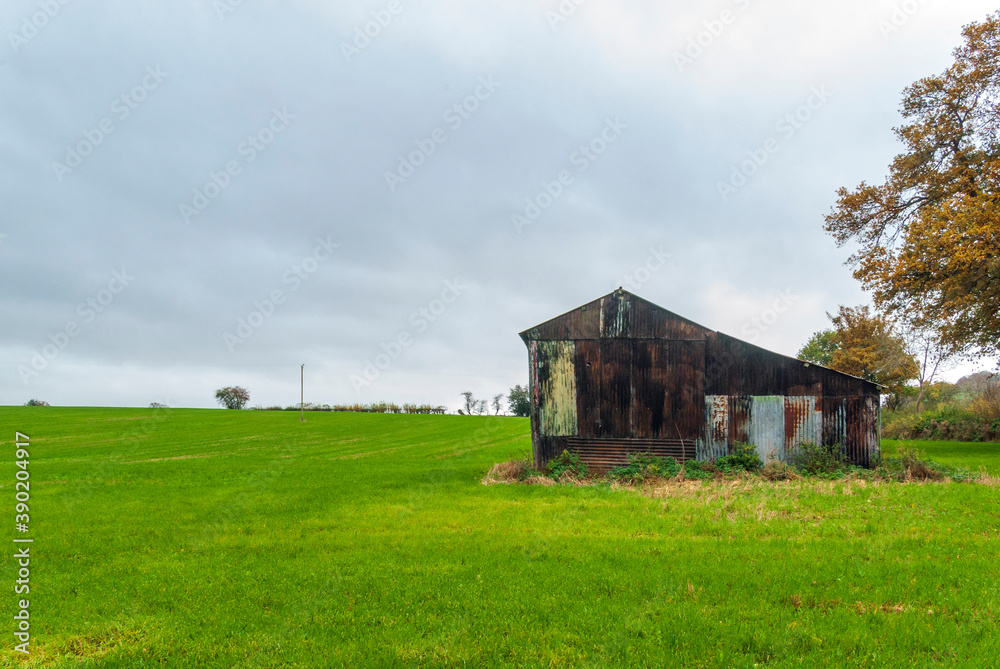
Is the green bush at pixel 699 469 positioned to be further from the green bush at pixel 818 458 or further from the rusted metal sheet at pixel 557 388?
the rusted metal sheet at pixel 557 388

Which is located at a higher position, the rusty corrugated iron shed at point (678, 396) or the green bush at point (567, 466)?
the rusty corrugated iron shed at point (678, 396)

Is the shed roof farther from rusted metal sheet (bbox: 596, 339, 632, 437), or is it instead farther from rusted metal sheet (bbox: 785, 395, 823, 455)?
rusted metal sheet (bbox: 785, 395, 823, 455)

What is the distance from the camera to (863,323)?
157 ft

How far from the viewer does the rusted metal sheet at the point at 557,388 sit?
62.4ft

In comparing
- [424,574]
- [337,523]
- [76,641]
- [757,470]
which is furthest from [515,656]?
[757,470]

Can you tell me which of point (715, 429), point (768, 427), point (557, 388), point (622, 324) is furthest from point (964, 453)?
point (557, 388)

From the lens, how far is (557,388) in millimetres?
19219

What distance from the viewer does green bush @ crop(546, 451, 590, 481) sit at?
18.1 meters

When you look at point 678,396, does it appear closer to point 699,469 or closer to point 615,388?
point 615,388

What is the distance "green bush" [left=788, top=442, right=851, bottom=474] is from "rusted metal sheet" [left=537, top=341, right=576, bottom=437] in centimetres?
719

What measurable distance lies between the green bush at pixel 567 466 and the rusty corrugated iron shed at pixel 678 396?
0.27m

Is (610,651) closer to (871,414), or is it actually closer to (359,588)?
(359,588)

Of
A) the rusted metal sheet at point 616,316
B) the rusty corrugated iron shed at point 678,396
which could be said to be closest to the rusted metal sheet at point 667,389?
the rusty corrugated iron shed at point 678,396

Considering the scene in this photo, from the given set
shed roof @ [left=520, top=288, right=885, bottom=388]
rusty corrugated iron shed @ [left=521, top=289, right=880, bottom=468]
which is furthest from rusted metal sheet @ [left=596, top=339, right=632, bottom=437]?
shed roof @ [left=520, top=288, right=885, bottom=388]
